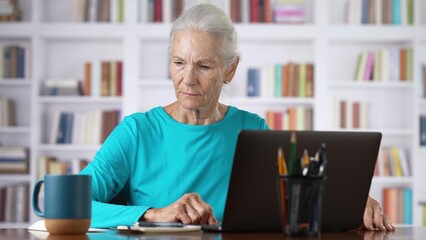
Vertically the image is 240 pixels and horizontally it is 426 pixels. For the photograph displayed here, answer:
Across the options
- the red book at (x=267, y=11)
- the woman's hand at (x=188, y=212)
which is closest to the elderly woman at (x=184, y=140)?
the woman's hand at (x=188, y=212)

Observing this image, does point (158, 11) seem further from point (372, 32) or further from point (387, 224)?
point (387, 224)

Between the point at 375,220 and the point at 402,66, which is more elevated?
the point at 402,66

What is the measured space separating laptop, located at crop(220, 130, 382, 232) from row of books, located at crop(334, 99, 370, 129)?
148 inches

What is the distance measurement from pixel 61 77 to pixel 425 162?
2.62m

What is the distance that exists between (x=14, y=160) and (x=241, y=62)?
168cm

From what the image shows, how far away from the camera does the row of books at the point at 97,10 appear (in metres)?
5.48

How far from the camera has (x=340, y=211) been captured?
70.8 inches

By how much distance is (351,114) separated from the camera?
559 centimetres

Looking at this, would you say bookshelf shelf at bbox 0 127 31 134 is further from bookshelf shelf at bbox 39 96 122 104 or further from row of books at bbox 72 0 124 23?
row of books at bbox 72 0 124 23

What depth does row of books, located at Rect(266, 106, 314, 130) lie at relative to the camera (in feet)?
18.2

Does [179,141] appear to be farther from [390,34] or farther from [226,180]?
[390,34]

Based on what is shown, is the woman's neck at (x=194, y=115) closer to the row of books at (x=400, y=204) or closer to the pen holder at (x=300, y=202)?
the pen holder at (x=300, y=202)

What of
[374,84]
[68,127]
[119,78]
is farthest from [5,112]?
[374,84]

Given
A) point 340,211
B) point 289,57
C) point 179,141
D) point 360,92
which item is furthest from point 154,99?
point 340,211
